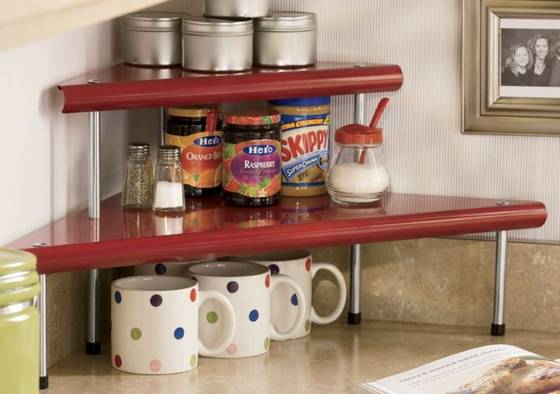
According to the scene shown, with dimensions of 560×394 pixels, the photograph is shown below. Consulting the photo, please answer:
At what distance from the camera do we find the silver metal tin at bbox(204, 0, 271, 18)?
147 centimetres

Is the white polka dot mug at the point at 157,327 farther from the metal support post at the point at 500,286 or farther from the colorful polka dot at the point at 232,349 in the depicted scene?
the metal support post at the point at 500,286

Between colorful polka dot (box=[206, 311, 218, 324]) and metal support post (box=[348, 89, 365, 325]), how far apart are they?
27cm

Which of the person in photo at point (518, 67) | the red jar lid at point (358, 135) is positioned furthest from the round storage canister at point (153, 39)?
the person in photo at point (518, 67)

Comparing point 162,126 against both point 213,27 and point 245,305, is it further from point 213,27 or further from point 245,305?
point 245,305

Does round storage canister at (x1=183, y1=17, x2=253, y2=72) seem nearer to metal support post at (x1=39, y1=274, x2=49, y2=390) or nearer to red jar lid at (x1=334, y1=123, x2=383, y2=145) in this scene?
red jar lid at (x1=334, y1=123, x2=383, y2=145)

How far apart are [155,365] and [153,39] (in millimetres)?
459

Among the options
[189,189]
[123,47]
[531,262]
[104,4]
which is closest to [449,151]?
[531,262]

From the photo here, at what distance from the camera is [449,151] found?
5.23 ft

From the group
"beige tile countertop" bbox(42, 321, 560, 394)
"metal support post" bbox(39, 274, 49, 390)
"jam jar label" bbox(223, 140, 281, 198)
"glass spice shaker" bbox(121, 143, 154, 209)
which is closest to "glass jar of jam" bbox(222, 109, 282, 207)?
"jam jar label" bbox(223, 140, 281, 198)

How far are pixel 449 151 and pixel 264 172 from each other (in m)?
0.30

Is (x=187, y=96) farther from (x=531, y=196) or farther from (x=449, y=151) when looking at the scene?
(x=531, y=196)

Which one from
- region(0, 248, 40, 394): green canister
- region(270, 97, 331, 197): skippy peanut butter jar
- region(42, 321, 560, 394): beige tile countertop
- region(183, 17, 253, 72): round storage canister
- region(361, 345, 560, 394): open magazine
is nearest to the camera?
region(0, 248, 40, 394): green canister

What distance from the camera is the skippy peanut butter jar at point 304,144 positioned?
1.53 metres

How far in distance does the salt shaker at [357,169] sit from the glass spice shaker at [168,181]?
0.22 meters
